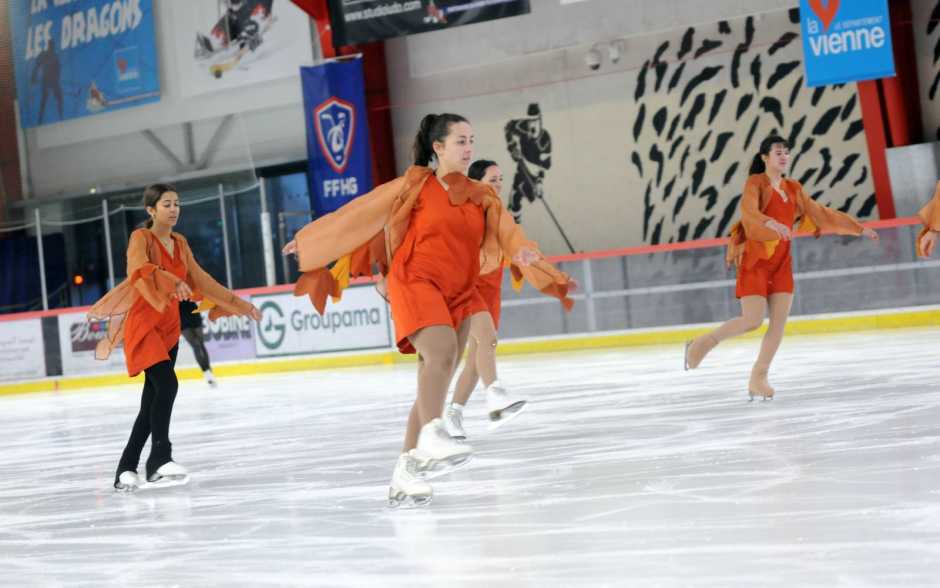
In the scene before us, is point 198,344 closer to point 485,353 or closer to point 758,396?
point 485,353

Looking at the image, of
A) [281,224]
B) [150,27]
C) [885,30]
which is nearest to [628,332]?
[885,30]

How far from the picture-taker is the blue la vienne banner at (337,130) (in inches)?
651

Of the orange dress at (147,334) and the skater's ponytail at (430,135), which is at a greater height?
the skater's ponytail at (430,135)

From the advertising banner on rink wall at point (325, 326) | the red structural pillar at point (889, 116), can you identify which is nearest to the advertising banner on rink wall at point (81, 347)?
the advertising banner on rink wall at point (325, 326)

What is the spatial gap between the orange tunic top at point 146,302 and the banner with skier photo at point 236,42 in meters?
13.3

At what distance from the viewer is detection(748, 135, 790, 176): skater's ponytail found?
648 cm

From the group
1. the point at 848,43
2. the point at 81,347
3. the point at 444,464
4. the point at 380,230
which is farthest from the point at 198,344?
the point at 444,464

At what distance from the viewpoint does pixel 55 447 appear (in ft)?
25.5

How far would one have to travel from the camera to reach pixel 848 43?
1270 centimetres

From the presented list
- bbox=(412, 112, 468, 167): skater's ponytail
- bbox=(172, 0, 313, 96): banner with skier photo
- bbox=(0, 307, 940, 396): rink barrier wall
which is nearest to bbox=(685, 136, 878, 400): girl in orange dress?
bbox=(412, 112, 468, 167): skater's ponytail

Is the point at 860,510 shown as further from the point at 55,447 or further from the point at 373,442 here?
the point at 55,447

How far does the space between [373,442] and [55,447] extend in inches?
95.7

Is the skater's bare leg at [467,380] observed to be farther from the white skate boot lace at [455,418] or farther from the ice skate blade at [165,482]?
the ice skate blade at [165,482]

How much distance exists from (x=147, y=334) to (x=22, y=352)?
35.8 feet
